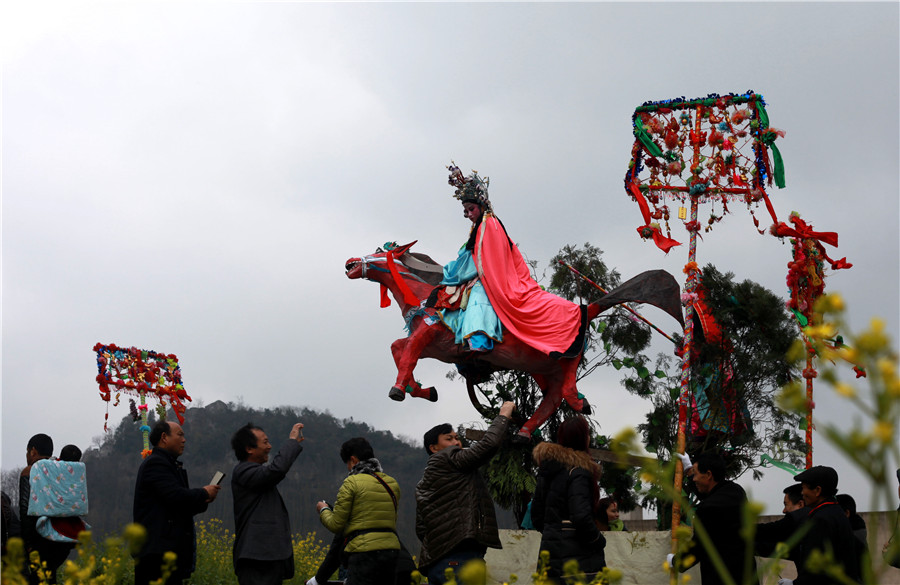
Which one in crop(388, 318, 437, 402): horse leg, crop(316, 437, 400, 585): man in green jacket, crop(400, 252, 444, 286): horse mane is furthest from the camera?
crop(400, 252, 444, 286): horse mane

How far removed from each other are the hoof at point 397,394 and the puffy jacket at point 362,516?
3.83 metres

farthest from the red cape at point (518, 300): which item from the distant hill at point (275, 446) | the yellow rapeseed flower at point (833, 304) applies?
the yellow rapeseed flower at point (833, 304)

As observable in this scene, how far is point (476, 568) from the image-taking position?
176 cm

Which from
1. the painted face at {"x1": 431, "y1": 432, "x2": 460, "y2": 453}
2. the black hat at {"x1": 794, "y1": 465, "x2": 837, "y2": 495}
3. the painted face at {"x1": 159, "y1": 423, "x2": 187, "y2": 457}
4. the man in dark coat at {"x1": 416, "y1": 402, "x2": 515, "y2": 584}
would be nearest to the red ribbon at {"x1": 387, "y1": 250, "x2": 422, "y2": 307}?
the painted face at {"x1": 431, "y1": 432, "x2": 460, "y2": 453}

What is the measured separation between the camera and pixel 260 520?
555cm

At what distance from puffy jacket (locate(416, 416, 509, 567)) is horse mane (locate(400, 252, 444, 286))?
4.59 meters

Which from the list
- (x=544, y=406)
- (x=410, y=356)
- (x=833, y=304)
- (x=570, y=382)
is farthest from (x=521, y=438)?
(x=833, y=304)

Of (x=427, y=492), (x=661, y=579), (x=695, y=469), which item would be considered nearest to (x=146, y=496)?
(x=427, y=492)

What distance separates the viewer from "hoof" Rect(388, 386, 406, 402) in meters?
9.52

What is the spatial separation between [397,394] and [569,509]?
4.42m

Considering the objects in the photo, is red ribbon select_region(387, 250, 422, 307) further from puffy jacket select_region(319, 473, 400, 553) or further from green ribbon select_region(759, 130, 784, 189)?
puffy jacket select_region(319, 473, 400, 553)

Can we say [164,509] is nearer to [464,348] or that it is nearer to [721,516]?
[721,516]

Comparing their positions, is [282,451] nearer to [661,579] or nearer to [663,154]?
[661,579]

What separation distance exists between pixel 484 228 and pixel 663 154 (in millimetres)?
2135
